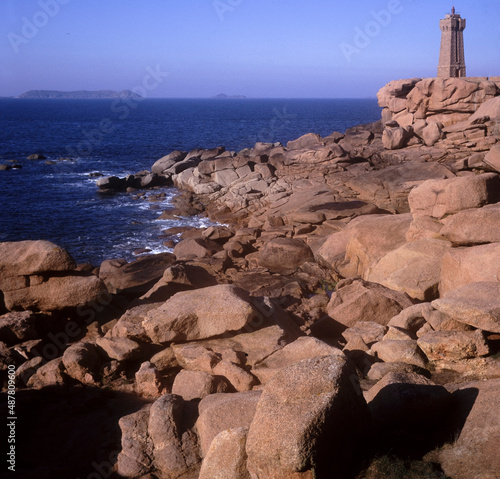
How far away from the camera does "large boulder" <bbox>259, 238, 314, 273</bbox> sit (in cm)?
2306

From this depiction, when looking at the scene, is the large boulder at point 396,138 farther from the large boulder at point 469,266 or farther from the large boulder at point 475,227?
the large boulder at point 469,266

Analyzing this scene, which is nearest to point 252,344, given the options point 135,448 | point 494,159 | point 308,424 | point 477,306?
point 135,448

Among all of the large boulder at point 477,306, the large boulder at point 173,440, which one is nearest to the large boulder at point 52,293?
the large boulder at point 173,440

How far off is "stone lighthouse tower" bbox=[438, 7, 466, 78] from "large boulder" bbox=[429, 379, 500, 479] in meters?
45.9

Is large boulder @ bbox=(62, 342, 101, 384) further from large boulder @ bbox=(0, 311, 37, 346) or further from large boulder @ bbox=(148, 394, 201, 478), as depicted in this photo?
large boulder @ bbox=(148, 394, 201, 478)

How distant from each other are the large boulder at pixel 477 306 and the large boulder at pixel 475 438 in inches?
73.2

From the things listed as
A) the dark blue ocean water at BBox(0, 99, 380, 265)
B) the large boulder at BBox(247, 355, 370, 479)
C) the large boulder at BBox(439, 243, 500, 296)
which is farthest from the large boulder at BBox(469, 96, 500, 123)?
the large boulder at BBox(247, 355, 370, 479)

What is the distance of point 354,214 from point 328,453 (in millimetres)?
21245

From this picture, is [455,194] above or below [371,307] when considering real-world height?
above

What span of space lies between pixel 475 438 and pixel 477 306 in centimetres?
357

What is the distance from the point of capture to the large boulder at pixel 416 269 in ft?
49.7

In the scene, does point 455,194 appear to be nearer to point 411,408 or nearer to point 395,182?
point 411,408

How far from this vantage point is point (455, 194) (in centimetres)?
1719

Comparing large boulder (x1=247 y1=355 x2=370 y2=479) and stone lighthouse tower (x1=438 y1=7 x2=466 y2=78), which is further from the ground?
stone lighthouse tower (x1=438 y1=7 x2=466 y2=78)
